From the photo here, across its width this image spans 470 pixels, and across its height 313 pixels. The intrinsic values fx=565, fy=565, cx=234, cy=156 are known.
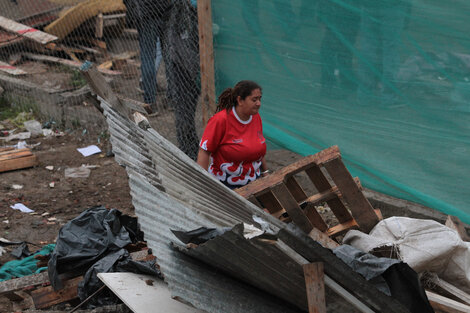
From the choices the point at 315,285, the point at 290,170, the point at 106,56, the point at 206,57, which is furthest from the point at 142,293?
the point at 106,56

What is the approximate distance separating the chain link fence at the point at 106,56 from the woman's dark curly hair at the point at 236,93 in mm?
1114

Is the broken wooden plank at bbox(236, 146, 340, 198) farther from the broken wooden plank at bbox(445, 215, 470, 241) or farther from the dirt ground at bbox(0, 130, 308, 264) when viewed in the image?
the dirt ground at bbox(0, 130, 308, 264)

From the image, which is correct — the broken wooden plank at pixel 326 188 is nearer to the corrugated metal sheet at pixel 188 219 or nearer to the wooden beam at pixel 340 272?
Answer: the corrugated metal sheet at pixel 188 219

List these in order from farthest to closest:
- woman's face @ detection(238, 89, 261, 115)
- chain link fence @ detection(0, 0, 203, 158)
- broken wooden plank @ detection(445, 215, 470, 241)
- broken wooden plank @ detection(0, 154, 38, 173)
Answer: broken wooden plank @ detection(0, 154, 38, 173), chain link fence @ detection(0, 0, 203, 158), woman's face @ detection(238, 89, 261, 115), broken wooden plank @ detection(445, 215, 470, 241)

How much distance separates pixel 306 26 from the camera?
18.2 ft

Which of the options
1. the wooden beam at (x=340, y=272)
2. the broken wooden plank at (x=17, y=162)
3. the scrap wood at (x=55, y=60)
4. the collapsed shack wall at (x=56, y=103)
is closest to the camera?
the wooden beam at (x=340, y=272)

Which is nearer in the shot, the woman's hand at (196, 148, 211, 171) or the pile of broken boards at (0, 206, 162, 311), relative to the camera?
the pile of broken boards at (0, 206, 162, 311)

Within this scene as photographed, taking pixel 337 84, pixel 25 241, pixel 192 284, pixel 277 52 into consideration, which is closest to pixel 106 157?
pixel 25 241

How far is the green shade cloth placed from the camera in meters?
4.67

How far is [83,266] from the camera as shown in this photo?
4.29 meters

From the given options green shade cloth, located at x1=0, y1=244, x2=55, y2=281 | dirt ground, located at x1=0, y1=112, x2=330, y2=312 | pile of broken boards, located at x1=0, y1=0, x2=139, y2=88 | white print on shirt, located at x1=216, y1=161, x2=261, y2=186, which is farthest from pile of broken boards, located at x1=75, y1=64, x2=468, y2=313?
pile of broken boards, located at x1=0, y1=0, x2=139, y2=88

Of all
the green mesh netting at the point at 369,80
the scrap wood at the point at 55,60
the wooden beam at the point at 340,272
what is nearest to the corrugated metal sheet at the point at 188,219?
the wooden beam at the point at 340,272

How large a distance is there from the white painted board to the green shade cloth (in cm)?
116

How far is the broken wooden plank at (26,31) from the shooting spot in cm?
1005
